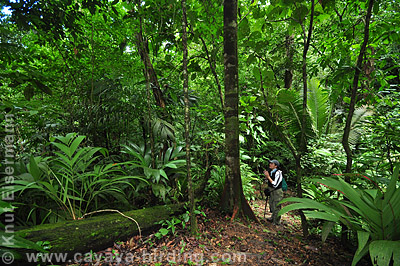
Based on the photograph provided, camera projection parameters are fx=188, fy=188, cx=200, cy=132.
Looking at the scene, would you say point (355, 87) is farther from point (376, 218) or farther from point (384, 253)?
point (384, 253)

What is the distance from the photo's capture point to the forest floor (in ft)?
6.22

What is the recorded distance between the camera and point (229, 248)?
84.1 inches

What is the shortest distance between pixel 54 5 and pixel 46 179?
2.48 m

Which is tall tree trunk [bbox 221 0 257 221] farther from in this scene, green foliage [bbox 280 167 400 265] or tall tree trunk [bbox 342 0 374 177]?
tall tree trunk [bbox 342 0 374 177]

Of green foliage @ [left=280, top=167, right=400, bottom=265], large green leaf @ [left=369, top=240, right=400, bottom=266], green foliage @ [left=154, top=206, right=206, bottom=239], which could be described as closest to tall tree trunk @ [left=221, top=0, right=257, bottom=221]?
green foliage @ [left=154, top=206, right=206, bottom=239]

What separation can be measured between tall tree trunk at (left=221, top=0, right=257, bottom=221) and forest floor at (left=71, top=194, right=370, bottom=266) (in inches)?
9.9

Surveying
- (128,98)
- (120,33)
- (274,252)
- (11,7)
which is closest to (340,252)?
(274,252)

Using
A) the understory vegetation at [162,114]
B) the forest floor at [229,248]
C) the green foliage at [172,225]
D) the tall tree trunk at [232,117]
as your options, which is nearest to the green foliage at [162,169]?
the understory vegetation at [162,114]

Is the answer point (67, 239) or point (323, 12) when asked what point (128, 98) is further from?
point (323, 12)

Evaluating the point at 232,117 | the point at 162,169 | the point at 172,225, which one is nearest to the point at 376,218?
the point at 232,117

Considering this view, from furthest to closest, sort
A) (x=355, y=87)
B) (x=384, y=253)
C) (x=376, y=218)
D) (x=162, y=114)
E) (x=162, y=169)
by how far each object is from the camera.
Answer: (x=162, y=114)
(x=162, y=169)
(x=355, y=87)
(x=376, y=218)
(x=384, y=253)

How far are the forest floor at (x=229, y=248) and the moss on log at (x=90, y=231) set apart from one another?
11 cm

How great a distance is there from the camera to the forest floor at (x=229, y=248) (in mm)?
1895

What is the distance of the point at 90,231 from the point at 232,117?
214 cm
